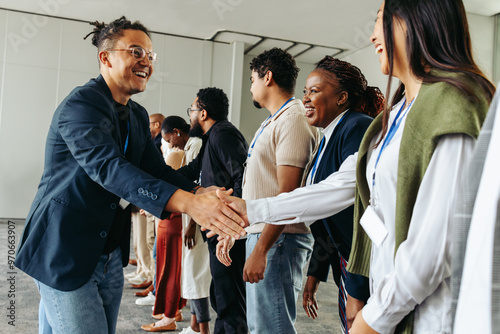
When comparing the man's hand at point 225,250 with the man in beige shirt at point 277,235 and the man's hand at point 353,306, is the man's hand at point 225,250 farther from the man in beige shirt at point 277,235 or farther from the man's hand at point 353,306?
the man's hand at point 353,306

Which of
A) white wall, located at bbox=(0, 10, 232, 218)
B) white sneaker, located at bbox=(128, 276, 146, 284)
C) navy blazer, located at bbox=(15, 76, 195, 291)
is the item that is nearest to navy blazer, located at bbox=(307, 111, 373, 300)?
navy blazer, located at bbox=(15, 76, 195, 291)

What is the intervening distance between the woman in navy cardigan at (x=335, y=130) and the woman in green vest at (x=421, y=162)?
521 mm

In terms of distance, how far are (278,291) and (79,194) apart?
912 millimetres

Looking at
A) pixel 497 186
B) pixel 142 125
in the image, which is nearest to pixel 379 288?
pixel 497 186

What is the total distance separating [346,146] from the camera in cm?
154

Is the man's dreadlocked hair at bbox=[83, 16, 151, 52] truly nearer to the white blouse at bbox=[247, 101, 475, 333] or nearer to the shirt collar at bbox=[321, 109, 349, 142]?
the shirt collar at bbox=[321, 109, 349, 142]

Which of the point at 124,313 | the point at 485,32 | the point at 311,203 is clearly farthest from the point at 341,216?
the point at 485,32

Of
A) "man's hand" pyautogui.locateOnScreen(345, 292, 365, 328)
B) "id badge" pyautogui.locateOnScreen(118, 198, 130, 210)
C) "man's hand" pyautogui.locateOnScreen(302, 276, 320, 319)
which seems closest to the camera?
"man's hand" pyautogui.locateOnScreen(345, 292, 365, 328)

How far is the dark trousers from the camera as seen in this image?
7.91ft

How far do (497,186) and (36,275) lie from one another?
128cm

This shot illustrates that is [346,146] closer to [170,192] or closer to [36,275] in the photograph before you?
[170,192]

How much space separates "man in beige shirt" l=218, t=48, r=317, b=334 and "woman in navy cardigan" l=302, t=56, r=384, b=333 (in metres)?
0.08

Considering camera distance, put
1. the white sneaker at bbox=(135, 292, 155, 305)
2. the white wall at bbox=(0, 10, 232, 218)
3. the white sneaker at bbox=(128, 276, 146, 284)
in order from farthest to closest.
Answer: the white wall at bbox=(0, 10, 232, 218) → the white sneaker at bbox=(128, 276, 146, 284) → the white sneaker at bbox=(135, 292, 155, 305)

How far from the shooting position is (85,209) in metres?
1.38
